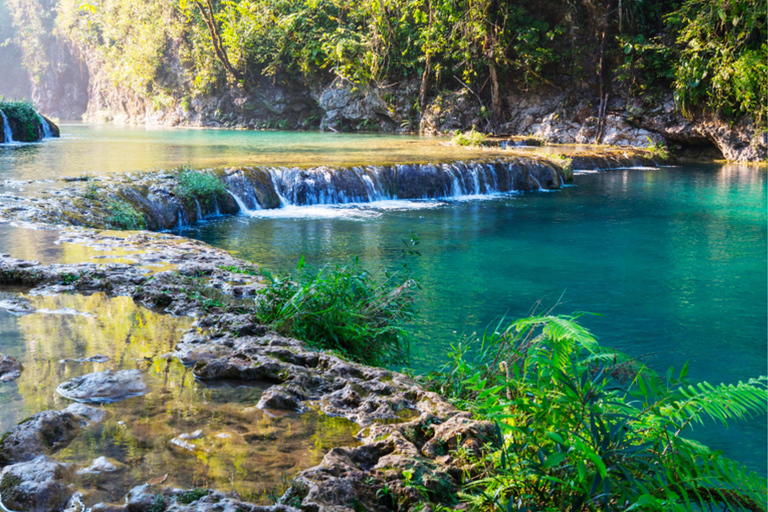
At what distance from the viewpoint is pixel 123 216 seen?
9.15 metres

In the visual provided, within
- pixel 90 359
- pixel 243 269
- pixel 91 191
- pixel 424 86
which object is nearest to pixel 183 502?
pixel 90 359

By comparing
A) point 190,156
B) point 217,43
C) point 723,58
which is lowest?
point 190,156

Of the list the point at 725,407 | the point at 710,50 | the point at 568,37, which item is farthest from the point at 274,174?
the point at 568,37

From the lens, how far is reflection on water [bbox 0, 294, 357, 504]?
2.28 metres

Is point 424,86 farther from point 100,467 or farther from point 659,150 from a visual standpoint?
point 100,467

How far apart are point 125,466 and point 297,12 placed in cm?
3130

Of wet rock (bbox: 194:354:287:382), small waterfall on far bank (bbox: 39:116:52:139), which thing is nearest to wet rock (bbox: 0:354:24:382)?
wet rock (bbox: 194:354:287:382)

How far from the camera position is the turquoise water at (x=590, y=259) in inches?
221

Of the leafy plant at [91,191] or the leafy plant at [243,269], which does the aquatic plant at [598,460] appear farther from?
the leafy plant at [91,191]

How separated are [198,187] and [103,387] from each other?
28.9ft

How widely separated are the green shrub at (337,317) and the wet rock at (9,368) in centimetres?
144

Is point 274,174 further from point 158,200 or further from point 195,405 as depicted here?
point 195,405

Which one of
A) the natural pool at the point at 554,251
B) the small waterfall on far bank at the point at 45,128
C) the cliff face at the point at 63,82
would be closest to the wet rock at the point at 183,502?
the natural pool at the point at 554,251

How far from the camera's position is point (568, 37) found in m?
24.8
